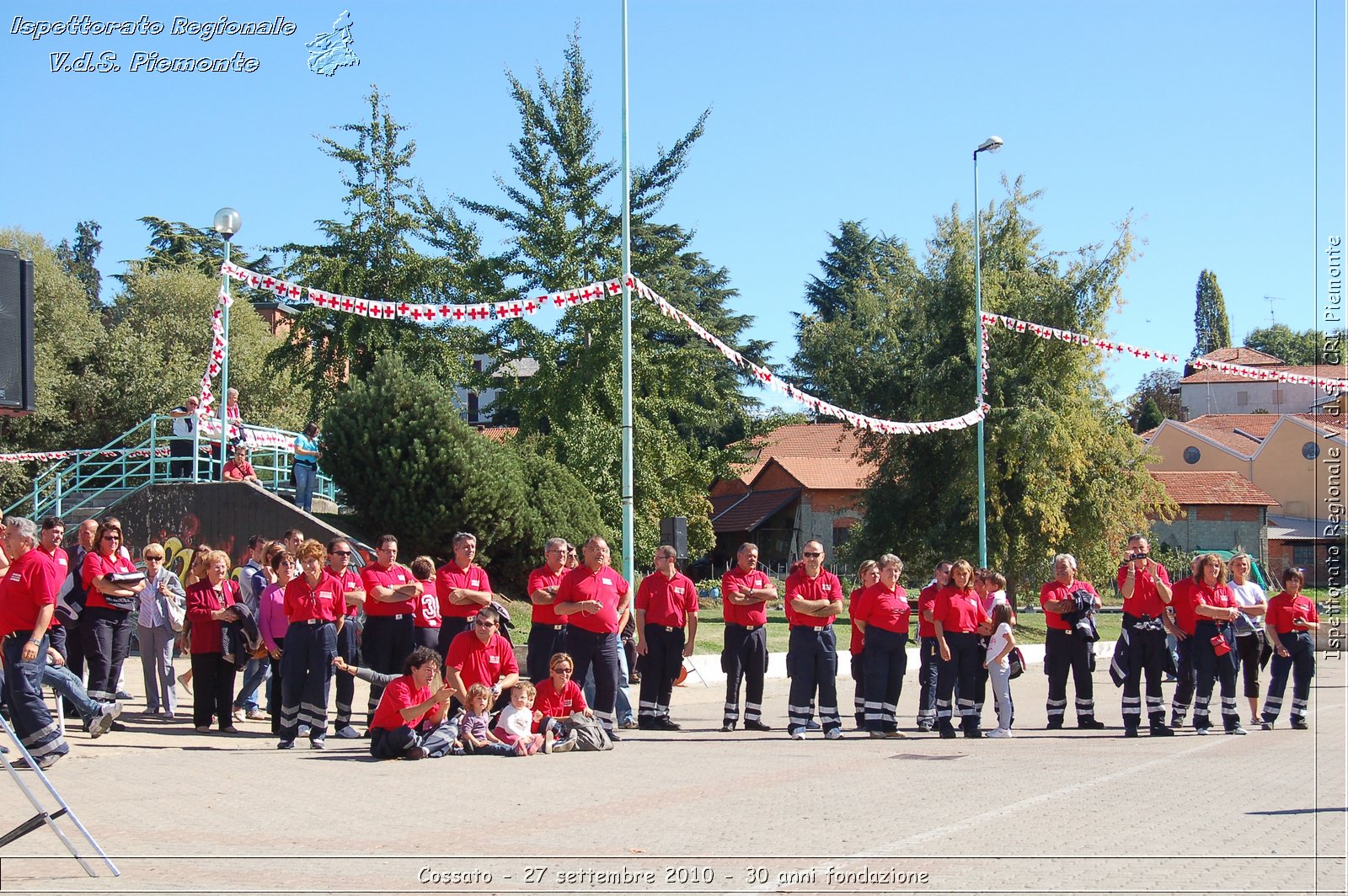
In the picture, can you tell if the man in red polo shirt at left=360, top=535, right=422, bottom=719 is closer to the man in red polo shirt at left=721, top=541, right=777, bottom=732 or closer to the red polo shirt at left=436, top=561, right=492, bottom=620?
the red polo shirt at left=436, top=561, right=492, bottom=620

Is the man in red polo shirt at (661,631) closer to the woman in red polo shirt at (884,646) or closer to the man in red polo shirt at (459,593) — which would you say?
the man in red polo shirt at (459,593)

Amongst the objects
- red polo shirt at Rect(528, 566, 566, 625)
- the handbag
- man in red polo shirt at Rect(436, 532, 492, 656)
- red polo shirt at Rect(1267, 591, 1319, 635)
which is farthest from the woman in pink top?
red polo shirt at Rect(1267, 591, 1319, 635)

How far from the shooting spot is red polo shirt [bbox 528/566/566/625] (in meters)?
12.7

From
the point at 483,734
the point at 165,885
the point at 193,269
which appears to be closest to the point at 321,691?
the point at 483,734

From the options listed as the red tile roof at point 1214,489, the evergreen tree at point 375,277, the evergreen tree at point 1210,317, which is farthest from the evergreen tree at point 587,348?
the evergreen tree at point 1210,317

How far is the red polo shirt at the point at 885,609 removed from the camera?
42.4ft

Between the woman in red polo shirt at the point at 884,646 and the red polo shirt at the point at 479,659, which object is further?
the woman in red polo shirt at the point at 884,646

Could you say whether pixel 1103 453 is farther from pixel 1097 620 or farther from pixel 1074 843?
pixel 1074 843

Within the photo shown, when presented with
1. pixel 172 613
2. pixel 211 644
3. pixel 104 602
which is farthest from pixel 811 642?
pixel 104 602

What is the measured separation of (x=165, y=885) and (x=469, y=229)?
2734 centimetres

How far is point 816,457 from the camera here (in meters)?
58.8

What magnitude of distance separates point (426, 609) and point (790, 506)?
144ft

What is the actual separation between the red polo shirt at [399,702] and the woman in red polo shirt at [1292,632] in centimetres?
896

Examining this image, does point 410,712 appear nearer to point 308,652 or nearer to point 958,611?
point 308,652
